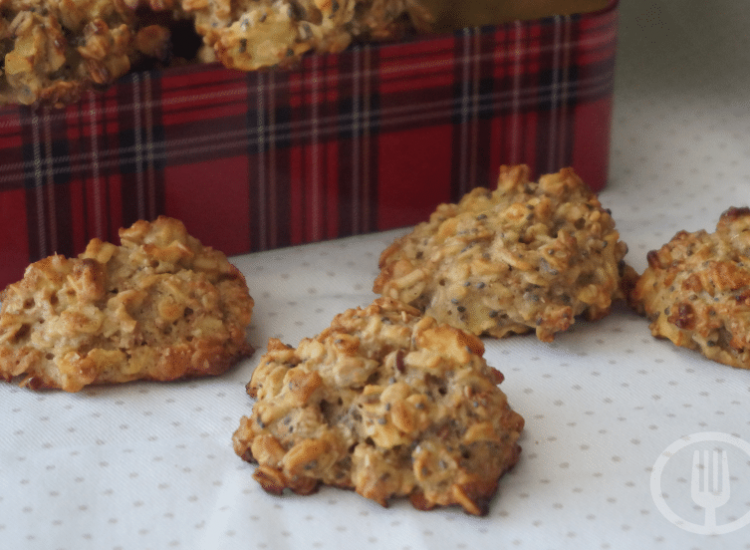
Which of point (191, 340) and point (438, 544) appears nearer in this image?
point (438, 544)

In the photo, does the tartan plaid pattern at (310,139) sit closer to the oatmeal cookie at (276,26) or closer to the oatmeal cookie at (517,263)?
the oatmeal cookie at (276,26)

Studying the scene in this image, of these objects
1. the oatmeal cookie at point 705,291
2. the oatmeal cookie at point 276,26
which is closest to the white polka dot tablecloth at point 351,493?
the oatmeal cookie at point 705,291

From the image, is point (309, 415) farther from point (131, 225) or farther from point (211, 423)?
point (131, 225)

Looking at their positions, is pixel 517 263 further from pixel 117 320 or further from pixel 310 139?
pixel 117 320

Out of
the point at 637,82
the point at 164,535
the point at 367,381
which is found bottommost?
the point at 164,535

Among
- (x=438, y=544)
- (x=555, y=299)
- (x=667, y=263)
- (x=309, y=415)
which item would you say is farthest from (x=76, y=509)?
(x=667, y=263)

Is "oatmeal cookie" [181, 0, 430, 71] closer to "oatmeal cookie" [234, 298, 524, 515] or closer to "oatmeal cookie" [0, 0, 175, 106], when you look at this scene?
"oatmeal cookie" [0, 0, 175, 106]

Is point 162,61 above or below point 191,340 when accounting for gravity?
above
